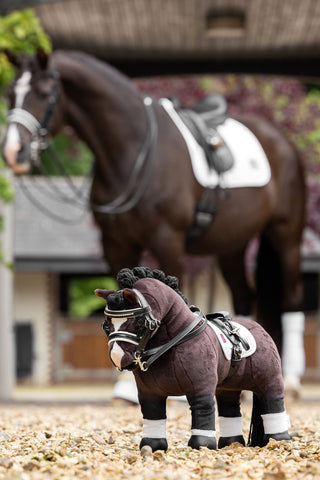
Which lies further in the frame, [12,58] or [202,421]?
[12,58]

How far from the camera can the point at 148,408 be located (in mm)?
2770

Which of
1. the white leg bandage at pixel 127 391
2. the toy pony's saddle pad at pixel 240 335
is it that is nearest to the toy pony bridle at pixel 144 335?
the toy pony's saddle pad at pixel 240 335

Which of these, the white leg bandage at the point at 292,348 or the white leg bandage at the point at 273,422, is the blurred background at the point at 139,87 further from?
the white leg bandage at the point at 273,422

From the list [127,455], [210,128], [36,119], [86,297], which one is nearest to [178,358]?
[127,455]

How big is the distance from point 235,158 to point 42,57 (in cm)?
148

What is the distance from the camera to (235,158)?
550 centimetres

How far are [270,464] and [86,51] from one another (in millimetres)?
5490

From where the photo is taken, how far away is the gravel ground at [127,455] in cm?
224

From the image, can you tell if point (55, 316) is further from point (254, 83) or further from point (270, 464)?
point (270, 464)

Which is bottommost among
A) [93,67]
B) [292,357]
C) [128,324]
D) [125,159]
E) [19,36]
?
[292,357]

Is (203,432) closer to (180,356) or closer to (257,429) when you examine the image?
(180,356)

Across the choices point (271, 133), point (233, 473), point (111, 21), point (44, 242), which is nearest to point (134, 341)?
point (233, 473)

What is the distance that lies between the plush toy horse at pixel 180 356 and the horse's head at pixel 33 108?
2409 mm

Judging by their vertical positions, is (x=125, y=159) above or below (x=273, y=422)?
above
